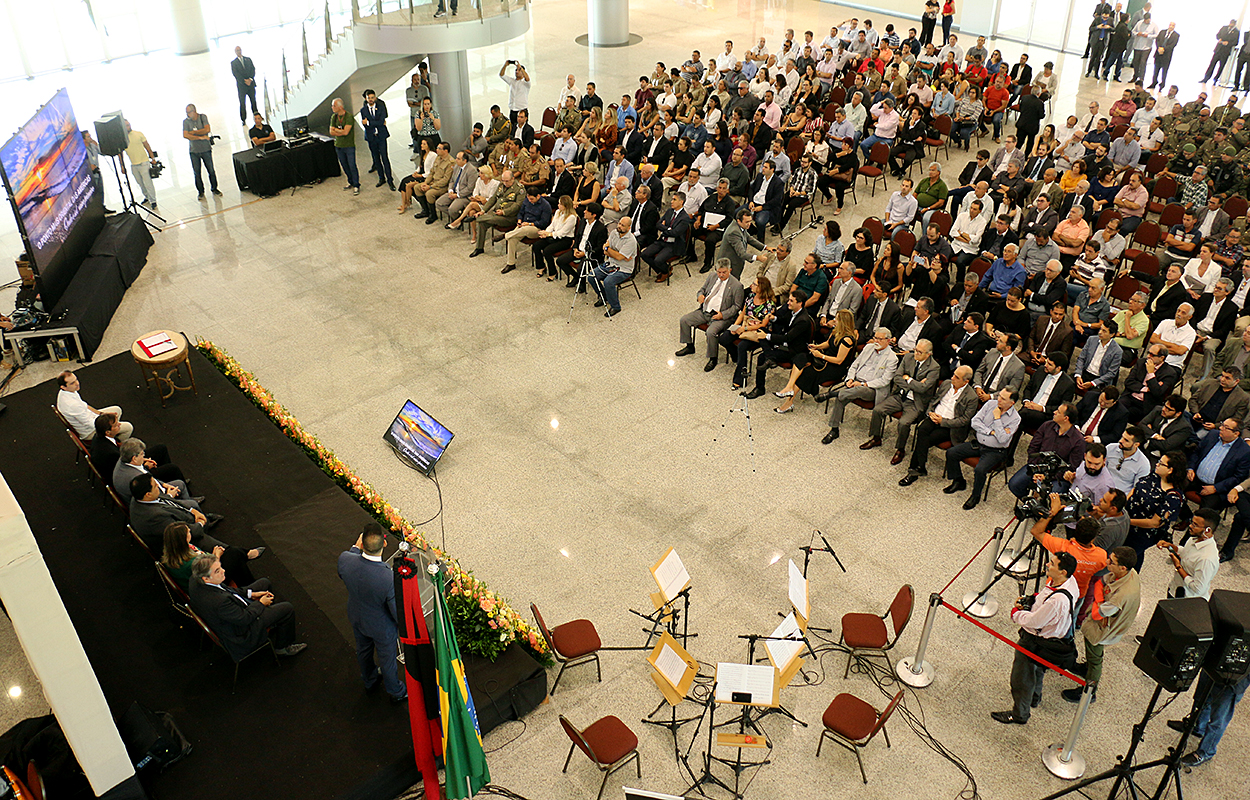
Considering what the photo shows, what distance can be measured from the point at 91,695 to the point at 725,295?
697 centimetres

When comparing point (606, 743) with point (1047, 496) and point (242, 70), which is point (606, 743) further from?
point (242, 70)

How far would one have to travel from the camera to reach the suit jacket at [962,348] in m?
8.76

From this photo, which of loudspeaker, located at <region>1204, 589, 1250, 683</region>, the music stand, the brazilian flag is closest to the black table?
the brazilian flag

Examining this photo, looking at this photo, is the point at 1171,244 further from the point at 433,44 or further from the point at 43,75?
the point at 43,75

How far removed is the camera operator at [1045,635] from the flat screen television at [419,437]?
5.05m

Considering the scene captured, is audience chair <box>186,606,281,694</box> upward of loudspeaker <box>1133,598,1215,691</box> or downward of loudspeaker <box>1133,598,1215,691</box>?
downward

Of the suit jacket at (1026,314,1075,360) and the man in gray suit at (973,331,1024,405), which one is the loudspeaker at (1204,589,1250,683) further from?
the suit jacket at (1026,314,1075,360)

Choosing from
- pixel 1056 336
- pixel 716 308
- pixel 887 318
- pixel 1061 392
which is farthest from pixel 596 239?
pixel 1061 392

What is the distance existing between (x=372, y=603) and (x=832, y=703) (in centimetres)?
299

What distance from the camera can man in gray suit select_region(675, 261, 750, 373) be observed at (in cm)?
982

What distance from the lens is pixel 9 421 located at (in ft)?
29.2

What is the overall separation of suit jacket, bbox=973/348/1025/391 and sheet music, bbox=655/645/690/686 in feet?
14.0

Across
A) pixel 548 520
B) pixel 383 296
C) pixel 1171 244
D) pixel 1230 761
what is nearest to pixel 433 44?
pixel 383 296

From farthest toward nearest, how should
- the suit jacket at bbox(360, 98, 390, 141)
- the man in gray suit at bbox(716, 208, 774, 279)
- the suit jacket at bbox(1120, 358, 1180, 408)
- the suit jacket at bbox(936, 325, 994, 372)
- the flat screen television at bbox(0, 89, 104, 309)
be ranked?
the suit jacket at bbox(360, 98, 390, 141) → the man in gray suit at bbox(716, 208, 774, 279) → the flat screen television at bbox(0, 89, 104, 309) → the suit jacket at bbox(936, 325, 994, 372) → the suit jacket at bbox(1120, 358, 1180, 408)
